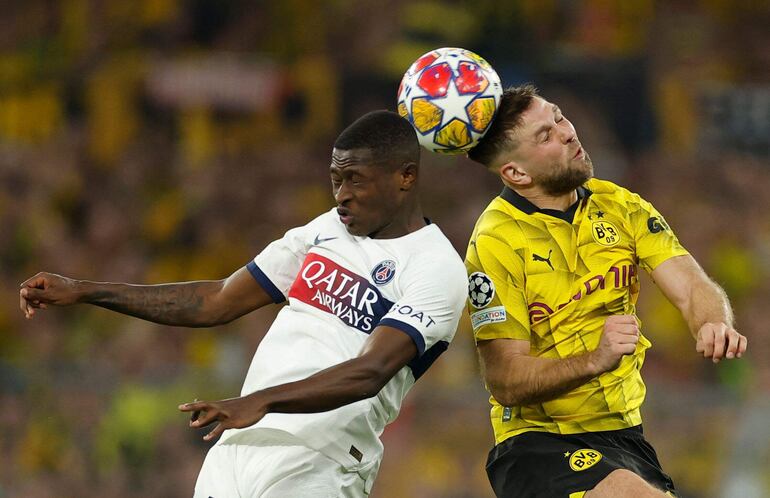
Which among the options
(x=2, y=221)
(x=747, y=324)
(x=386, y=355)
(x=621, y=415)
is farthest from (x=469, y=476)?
(x=2, y=221)

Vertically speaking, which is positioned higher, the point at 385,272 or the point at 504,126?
the point at 504,126

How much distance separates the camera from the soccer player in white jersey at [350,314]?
4.52m

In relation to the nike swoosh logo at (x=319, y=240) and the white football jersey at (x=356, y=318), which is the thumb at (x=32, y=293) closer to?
the white football jersey at (x=356, y=318)

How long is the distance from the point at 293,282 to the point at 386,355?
74cm

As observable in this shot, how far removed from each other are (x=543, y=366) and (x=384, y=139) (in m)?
1.00

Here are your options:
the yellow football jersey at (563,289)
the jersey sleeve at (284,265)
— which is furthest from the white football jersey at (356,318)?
the yellow football jersey at (563,289)

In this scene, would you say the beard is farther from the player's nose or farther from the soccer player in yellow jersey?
the player's nose

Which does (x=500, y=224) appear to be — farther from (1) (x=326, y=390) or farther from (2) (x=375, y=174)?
(1) (x=326, y=390)

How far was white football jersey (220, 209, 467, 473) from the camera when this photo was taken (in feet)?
14.9

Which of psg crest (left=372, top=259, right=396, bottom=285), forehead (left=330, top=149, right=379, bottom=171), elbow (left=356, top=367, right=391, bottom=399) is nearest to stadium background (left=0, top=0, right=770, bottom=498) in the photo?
psg crest (left=372, top=259, right=396, bottom=285)

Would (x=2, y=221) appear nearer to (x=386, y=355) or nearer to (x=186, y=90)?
(x=186, y=90)

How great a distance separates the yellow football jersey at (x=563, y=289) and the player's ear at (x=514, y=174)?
0.27ft

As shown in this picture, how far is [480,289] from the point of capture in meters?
4.89

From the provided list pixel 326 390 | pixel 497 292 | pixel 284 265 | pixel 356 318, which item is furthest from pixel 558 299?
pixel 326 390
